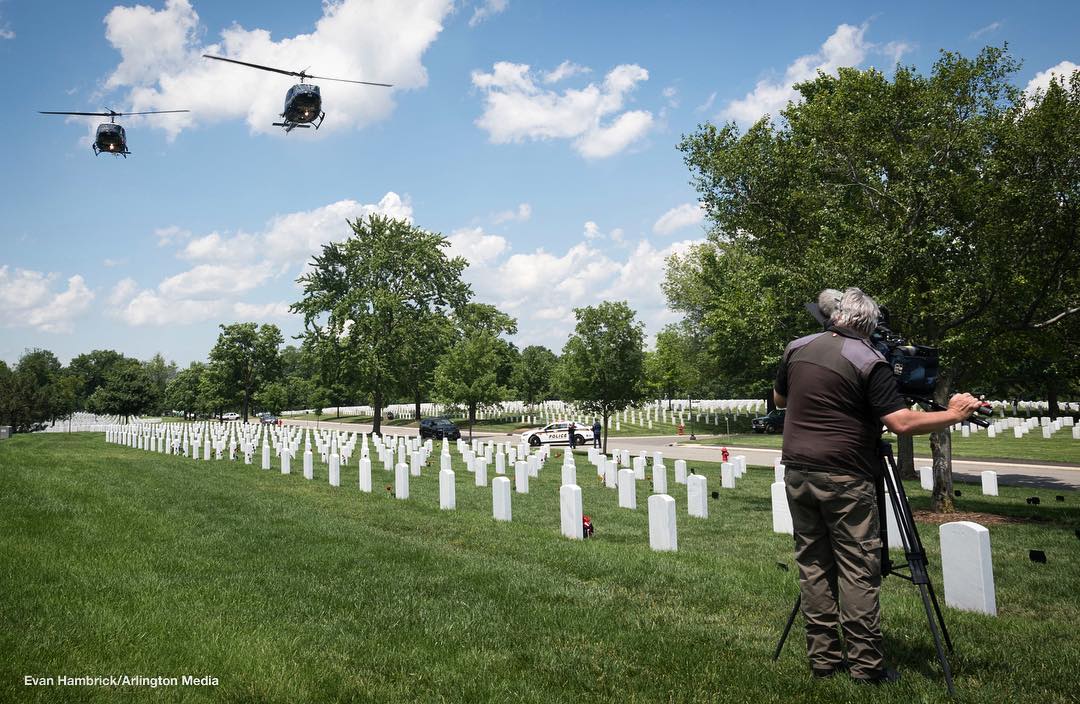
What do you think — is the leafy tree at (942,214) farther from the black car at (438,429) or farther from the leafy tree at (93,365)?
the leafy tree at (93,365)

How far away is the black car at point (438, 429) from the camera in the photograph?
41625mm

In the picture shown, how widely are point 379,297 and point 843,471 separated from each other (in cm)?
4109

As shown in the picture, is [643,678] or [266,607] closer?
[643,678]

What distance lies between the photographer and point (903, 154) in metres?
12.3

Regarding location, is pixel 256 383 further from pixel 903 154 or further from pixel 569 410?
pixel 903 154

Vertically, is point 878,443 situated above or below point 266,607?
above

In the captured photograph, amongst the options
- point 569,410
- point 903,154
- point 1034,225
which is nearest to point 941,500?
point 1034,225

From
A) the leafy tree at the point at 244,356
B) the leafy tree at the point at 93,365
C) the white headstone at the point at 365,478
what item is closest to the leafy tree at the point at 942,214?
the white headstone at the point at 365,478

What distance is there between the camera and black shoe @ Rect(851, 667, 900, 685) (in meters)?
3.92

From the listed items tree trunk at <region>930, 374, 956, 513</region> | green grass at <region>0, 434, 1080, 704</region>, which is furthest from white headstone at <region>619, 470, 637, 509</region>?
tree trunk at <region>930, 374, 956, 513</region>

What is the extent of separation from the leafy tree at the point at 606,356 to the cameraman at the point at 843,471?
22.1 meters

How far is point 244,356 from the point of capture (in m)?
71.5

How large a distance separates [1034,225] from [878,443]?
949 cm

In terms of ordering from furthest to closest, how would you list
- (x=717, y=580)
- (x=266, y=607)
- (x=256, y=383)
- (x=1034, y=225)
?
(x=256, y=383) < (x=1034, y=225) < (x=717, y=580) < (x=266, y=607)
